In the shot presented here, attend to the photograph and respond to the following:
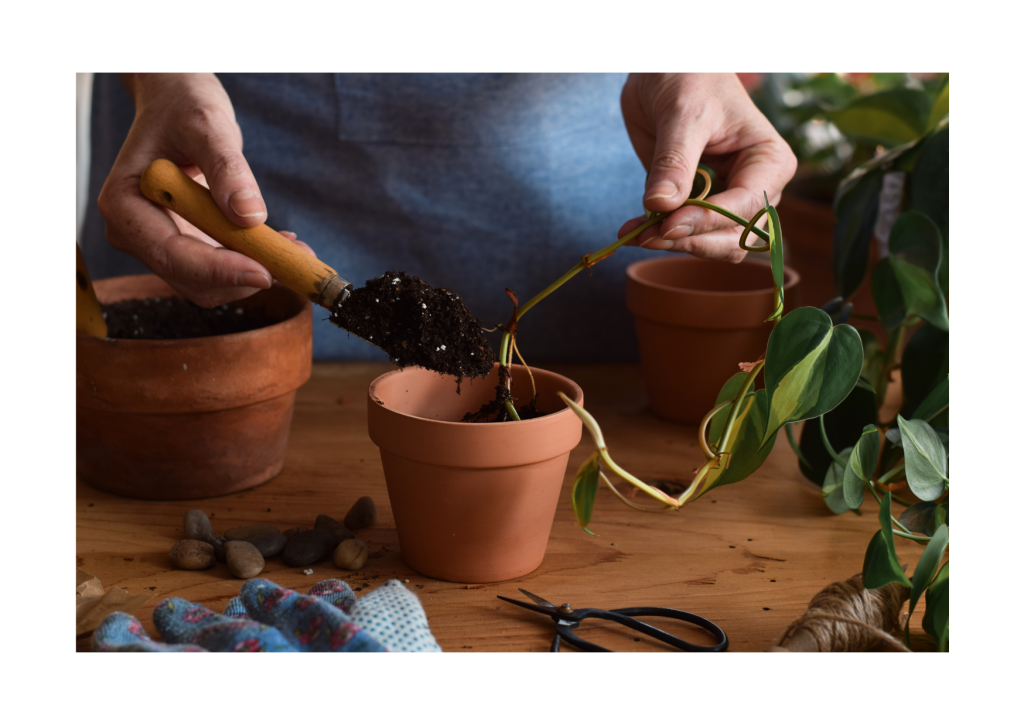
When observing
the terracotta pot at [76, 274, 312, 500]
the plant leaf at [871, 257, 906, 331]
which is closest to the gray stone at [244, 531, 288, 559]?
the terracotta pot at [76, 274, 312, 500]

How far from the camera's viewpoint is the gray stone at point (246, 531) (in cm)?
72

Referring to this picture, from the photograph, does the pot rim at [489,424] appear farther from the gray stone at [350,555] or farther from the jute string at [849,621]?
the jute string at [849,621]

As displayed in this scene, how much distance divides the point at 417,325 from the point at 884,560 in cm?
39

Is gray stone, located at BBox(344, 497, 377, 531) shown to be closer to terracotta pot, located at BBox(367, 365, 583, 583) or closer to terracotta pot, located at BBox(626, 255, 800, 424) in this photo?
terracotta pot, located at BBox(367, 365, 583, 583)

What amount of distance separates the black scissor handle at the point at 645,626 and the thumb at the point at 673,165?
1.10 ft

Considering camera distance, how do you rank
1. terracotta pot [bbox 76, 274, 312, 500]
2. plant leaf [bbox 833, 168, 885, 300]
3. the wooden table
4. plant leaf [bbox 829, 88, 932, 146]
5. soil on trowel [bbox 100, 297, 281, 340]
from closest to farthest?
the wooden table
terracotta pot [bbox 76, 274, 312, 500]
soil on trowel [bbox 100, 297, 281, 340]
plant leaf [bbox 833, 168, 885, 300]
plant leaf [bbox 829, 88, 932, 146]

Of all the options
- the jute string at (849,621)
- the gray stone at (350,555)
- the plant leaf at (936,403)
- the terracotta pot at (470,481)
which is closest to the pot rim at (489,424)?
the terracotta pot at (470,481)

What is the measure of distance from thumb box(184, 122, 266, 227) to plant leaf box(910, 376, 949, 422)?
2.12 ft

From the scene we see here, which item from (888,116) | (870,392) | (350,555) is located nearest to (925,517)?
(870,392)

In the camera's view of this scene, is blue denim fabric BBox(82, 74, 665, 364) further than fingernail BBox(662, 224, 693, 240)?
Yes

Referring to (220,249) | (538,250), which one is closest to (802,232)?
(538,250)

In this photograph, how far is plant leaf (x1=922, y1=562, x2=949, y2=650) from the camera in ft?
1.78

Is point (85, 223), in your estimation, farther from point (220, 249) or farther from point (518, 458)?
point (518, 458)

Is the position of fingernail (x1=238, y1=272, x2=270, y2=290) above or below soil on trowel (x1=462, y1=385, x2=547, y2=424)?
above
